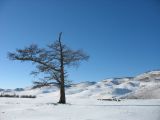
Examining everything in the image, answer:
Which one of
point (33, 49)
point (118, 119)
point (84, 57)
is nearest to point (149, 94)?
point (84, 57)

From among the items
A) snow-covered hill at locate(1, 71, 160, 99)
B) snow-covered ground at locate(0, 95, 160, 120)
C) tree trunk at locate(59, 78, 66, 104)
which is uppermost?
snow-covered hill at locate(1, 71, 160, 99)

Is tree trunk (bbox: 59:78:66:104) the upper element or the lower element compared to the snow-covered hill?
lower

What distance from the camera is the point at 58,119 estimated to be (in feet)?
46.3

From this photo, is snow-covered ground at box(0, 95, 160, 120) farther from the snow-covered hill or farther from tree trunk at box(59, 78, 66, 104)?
the snow-covered hill

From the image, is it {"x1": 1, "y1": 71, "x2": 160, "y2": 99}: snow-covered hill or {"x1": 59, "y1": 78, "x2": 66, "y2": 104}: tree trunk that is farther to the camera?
{"x1": 1, "y1": 71, "x2": 160, "y2": 99}: snow-covered hill

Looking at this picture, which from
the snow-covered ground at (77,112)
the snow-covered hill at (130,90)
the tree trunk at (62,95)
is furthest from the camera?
the snow-covered hill at (130,90)

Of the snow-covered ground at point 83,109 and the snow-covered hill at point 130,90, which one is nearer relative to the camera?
the snow-covered ground at point 83,109

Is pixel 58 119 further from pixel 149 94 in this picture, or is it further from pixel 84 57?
pixel 149 94

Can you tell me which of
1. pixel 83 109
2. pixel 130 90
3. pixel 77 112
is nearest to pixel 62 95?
pixel 83 109

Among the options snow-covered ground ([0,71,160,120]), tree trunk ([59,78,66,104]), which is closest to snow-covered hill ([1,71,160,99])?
snow-covered ground ([0,71,160,120])

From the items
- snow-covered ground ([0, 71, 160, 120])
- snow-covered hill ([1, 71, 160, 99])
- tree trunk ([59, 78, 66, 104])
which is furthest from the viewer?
snow-covered hill ([1, 71, 160, 99])

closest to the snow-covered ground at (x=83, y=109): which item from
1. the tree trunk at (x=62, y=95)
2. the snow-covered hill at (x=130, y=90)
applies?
the snow-covered hill at (x=130, y=90)

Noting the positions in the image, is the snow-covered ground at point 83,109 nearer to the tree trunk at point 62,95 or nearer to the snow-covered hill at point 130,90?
the snow-covered hill at point 130,90

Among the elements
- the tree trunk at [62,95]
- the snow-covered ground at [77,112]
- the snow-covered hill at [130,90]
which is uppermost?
the snow-covered hill at [130,90]
